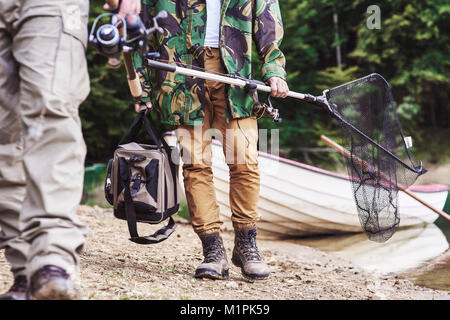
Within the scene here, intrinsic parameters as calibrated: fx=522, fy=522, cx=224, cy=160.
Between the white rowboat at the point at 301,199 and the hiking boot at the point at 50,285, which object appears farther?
the white rowboat at the point at 301,199

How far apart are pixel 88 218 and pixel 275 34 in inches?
118

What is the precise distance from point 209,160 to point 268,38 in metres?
0.77

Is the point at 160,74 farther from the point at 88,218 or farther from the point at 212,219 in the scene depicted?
the point at 88,218

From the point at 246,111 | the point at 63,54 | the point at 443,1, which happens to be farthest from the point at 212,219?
the point at 443,1

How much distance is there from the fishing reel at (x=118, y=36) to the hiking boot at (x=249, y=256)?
121cm

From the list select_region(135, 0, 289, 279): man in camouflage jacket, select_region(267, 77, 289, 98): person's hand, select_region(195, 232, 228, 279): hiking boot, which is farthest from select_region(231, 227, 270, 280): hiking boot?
select_region(267, 77, 289, 98): person's hand

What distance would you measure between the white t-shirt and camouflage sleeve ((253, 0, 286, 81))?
0.23m

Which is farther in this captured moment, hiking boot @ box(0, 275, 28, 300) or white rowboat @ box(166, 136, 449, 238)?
white rowboat @ box(166, 136, 449, 238)

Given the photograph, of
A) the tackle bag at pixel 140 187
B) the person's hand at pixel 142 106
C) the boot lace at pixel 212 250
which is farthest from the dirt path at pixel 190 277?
the person's hand at pixel 142 106

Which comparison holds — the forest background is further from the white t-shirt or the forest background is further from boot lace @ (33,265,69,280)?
boot lace @ (33,265,69,280)

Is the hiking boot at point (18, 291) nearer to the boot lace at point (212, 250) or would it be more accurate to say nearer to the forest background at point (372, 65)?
the boot lace at point (212, 250)

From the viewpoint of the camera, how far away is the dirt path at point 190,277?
2.40m

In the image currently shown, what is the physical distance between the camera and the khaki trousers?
9.39ft

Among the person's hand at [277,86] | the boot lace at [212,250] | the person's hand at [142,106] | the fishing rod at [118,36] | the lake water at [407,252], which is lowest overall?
the lake water at [407,252]
